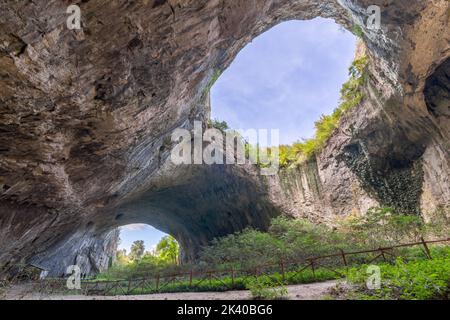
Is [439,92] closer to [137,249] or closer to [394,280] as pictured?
[394,280]

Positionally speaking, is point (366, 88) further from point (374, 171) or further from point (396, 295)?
point (396, 295)

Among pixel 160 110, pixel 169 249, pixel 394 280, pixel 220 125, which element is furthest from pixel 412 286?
pixel 169 249

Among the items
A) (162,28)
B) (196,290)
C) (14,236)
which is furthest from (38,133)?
(196,290)

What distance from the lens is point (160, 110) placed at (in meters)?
8.27

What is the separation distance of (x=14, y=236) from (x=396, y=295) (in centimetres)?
1181

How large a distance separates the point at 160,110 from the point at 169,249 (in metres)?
30.5

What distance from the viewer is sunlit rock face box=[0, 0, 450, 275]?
17.1ft

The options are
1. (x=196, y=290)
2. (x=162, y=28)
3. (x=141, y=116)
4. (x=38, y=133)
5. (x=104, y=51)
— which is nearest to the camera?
(x=104, y=51)

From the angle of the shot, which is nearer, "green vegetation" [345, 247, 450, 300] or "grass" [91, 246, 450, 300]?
"green vegetation" [345, 247, 450, 300]

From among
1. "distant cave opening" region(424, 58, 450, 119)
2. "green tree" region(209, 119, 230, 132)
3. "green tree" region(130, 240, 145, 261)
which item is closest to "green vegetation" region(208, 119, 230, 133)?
"green tree" region(209, 119, 230, 132)

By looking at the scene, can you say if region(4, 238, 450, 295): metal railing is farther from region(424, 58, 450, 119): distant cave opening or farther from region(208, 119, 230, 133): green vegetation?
region(208, 119, 230, 133): green vegetation

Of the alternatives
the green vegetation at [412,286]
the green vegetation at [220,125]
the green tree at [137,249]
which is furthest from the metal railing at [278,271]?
the green tree at [137,249]

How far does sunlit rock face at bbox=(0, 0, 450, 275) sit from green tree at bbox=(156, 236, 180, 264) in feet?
64.9

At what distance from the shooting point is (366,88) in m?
12.6
